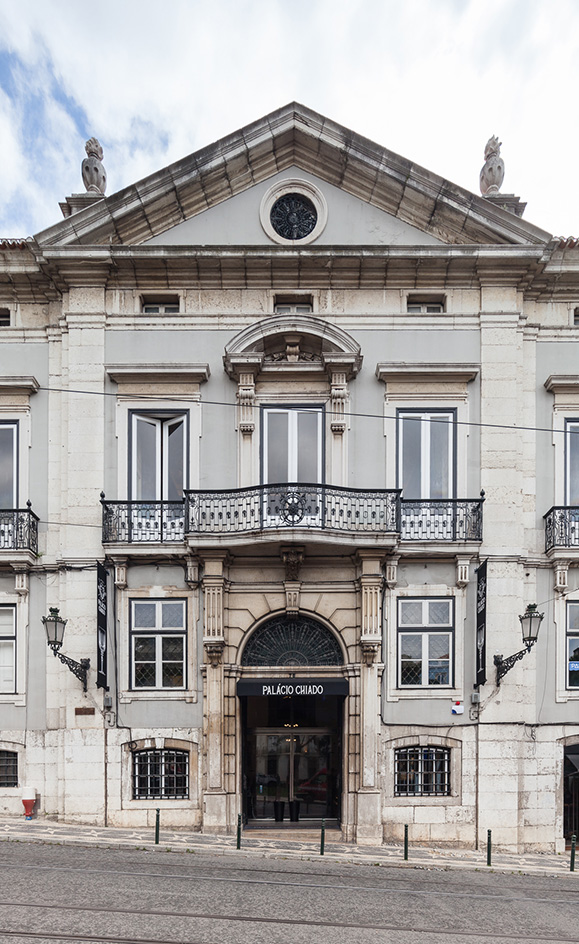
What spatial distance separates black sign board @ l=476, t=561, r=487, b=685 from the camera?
17281 millimetres

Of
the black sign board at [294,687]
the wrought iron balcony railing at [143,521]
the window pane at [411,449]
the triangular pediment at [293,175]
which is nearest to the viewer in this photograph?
the black sign board at [294,687]

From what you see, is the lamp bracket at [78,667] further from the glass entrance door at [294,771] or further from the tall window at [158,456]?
the glass entrance door at [294,771]

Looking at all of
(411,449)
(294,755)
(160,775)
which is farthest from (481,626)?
(160,775)

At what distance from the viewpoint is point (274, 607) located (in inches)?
717

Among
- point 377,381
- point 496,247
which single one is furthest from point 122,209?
point 496,247

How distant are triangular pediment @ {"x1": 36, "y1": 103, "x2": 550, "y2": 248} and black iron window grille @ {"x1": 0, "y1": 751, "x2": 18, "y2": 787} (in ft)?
38.9

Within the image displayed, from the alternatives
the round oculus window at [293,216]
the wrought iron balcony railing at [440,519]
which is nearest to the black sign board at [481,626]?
the wrought iron balcony railing at [440,519]

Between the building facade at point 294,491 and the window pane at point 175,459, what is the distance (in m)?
0.07

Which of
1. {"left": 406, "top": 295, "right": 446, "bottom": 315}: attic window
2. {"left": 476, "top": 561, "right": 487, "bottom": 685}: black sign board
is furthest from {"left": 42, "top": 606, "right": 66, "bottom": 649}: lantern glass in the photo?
{"left": 406, "top": 295, "right": 446, "bottom": 315}: attic window

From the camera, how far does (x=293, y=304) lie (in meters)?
19.2

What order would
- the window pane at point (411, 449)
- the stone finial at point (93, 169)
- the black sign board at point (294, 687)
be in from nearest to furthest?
1. the black sign board at point (294, 687)
2. the window pane at point (411, 449)
3. the stone finial at point (93, 169)

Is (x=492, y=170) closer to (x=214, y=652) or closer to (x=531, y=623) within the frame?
(x=531, y=623)

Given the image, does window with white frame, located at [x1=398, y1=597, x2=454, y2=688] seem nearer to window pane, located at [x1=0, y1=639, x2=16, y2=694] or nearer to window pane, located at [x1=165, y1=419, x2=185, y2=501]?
window pane, located at [x1=165, y1=419, x2=185, y2=501]

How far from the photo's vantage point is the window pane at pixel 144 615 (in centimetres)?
1827
